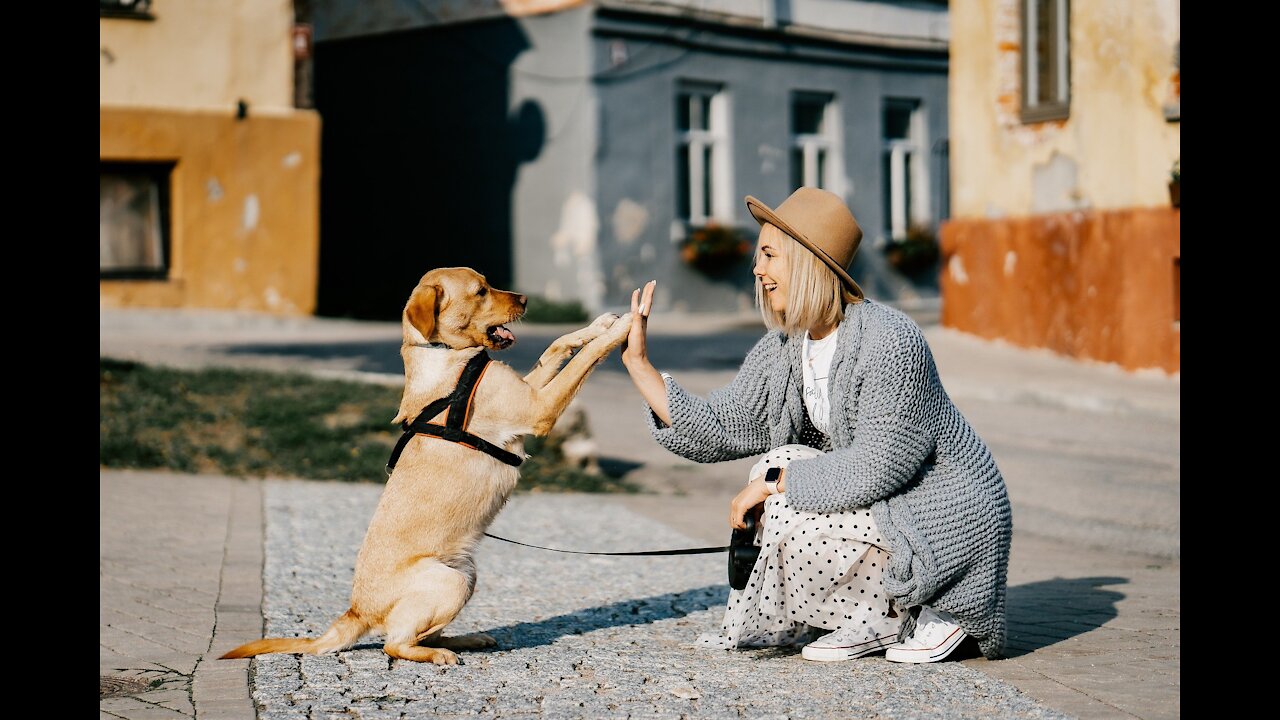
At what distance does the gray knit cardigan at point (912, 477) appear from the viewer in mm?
4305

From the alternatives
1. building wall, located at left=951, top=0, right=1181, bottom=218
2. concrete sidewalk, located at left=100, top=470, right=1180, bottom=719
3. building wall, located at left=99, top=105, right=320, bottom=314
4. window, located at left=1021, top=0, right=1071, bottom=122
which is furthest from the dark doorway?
concrete sidewalk, located at left=100, top=470, right=1180, bottom=719

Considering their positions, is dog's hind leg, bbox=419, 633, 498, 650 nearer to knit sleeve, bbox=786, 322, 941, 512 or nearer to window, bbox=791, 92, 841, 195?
knit sleeve, bbox=786, 322, 941, 512

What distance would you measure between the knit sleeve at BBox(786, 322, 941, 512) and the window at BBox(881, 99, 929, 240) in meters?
20.4

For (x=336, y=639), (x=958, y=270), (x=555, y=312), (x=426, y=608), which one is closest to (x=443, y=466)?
(x=426, y=608)

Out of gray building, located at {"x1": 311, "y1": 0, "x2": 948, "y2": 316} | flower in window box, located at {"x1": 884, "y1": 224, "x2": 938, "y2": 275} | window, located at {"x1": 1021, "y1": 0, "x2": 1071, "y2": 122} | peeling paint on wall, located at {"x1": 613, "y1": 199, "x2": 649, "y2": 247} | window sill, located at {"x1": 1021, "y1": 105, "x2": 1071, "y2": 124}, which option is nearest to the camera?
window sill, located at {"x1": 1021, "y1": 105, "x2": 1071, "y2": 124}

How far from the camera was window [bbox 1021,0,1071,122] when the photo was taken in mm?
13523

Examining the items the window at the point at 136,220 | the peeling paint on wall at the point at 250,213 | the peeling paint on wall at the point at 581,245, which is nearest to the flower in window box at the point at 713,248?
the peeling paint on wall at the point at 581,245

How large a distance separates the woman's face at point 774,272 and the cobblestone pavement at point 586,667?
3.83 ft

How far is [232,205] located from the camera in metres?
18.4

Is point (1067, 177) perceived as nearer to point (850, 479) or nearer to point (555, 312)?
point (555, 312)

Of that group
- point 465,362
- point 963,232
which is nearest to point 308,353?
point 963,232

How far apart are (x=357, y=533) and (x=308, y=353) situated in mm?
7883
